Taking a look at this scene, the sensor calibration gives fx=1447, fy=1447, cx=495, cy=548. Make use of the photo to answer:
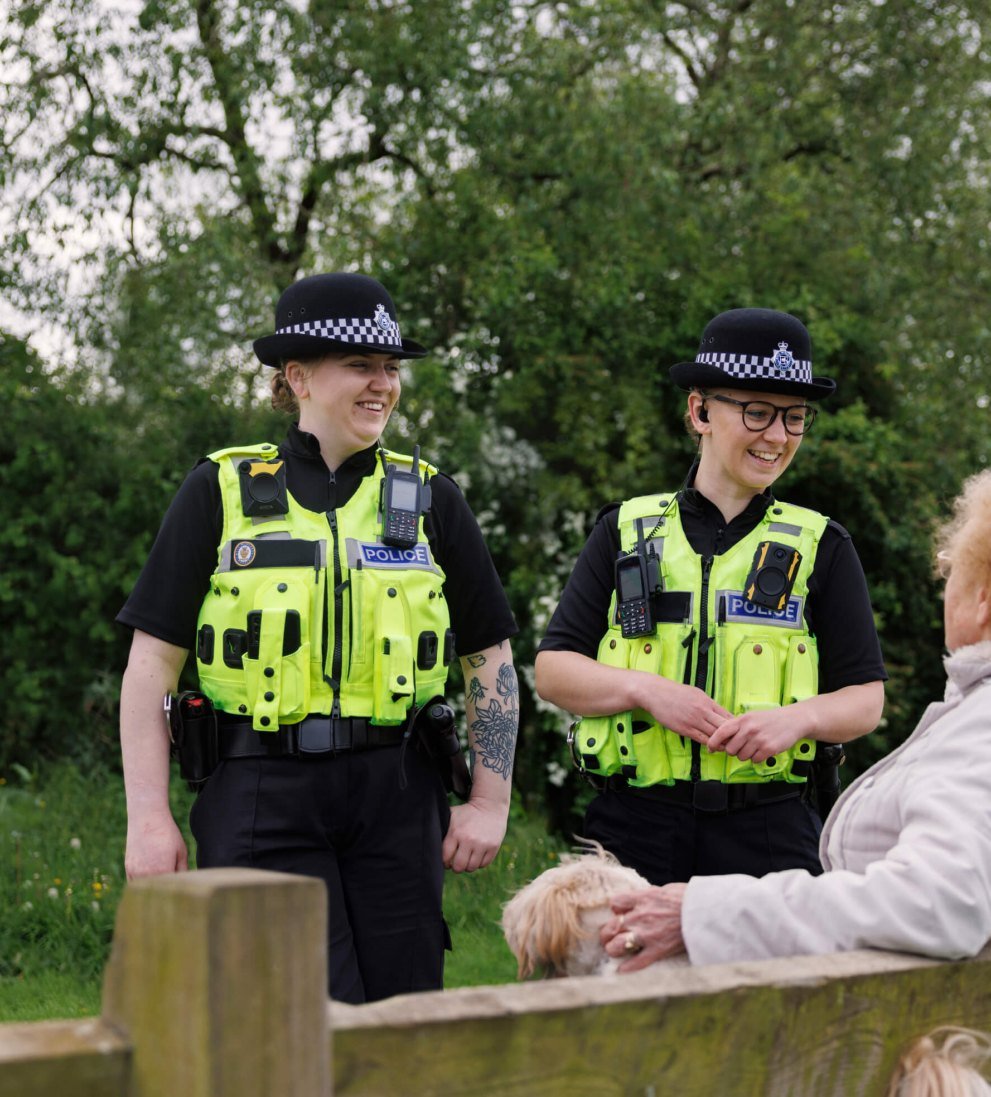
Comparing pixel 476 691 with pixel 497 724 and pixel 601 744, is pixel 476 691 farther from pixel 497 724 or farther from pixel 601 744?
pixel 601 744

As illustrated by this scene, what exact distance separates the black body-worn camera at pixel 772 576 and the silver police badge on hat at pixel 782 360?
0.51 metres

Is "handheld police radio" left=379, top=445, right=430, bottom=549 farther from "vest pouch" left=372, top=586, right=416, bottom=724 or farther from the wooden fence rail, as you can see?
the wooden fence rail

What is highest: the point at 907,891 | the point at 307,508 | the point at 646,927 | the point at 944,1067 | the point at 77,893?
the point at 307,508

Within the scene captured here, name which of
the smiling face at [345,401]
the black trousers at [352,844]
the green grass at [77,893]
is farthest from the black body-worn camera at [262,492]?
the green grass at [77,893]

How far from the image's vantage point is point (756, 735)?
364 cm

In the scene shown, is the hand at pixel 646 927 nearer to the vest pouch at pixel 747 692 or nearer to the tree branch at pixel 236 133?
the vest pouch at pixel 747 692

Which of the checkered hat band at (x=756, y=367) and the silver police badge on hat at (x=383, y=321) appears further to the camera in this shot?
the checkered hat band at (x=756, y=367)

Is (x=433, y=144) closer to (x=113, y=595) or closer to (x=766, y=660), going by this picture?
(x=113, y=595)

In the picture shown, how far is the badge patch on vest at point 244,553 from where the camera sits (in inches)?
136

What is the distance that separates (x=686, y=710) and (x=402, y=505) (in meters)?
0.89

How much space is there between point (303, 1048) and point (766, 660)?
249cm

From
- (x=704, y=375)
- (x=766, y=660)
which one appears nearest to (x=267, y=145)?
(x=704, y=375)

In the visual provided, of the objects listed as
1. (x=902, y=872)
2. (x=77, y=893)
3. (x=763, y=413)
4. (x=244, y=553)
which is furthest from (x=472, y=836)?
(x=77, y=893)

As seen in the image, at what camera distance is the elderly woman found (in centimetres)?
210
